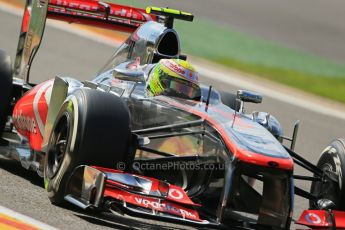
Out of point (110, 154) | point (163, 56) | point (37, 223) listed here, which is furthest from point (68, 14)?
point (37, 223)

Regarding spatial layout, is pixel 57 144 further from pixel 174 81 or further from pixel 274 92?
pixel 274 92

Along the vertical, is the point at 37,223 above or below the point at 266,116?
below

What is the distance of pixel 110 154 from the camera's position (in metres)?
7.49

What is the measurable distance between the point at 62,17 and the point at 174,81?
2.43 metres

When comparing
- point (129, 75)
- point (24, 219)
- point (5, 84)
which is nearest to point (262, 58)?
point (5, 84)

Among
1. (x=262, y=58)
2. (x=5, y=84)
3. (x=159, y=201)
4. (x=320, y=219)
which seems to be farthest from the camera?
(x=262, y=58)

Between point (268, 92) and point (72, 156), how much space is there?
937 centimetres

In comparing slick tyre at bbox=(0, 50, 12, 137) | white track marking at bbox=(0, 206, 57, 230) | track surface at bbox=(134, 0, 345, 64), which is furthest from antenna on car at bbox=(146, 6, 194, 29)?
track surface at bbox=(134, 0, 345, 64)

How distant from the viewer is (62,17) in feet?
34.3

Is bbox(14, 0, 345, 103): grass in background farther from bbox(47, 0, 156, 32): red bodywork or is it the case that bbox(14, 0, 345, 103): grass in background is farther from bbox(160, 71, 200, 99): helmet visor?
bbox(160, 71, 200, 99): helmet visor

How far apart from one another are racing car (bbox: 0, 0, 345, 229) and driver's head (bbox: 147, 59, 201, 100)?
76 millimetres

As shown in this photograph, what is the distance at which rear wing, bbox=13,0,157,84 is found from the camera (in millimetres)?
10023

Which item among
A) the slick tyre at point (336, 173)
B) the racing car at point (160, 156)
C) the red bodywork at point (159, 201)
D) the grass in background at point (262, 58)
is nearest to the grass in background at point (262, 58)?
the grass in background at point (262, 58)

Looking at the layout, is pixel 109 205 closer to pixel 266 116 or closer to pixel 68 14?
pixel 266 116
